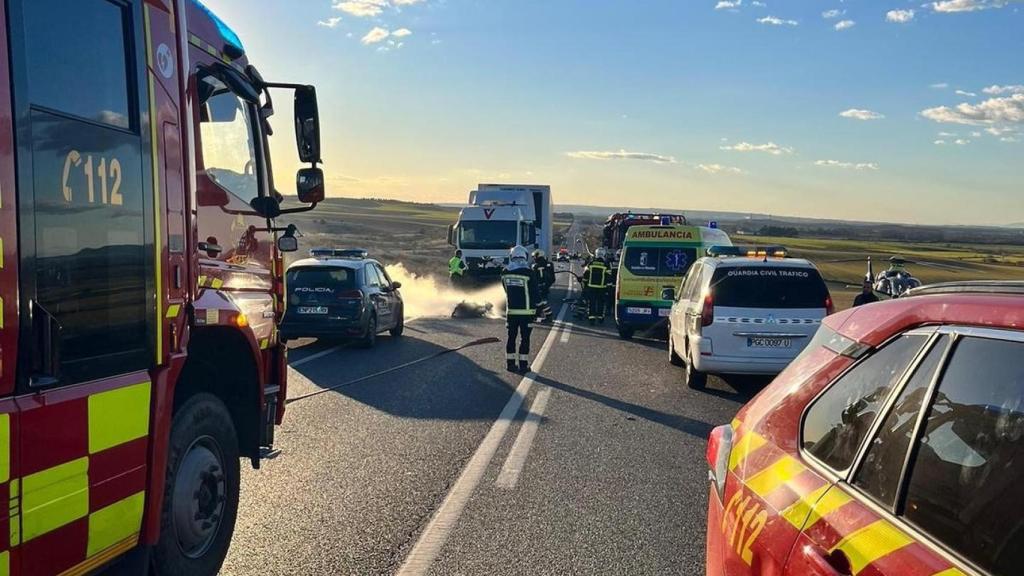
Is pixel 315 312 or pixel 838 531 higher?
pixel 838 531

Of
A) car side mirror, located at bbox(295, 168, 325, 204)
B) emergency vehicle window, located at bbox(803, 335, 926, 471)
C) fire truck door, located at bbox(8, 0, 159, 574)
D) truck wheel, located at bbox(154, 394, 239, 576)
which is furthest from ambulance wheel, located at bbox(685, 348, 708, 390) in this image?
emergency vehicle window, located at bbox(803, 335, 926, 471)

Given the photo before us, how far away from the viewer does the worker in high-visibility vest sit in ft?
88.9

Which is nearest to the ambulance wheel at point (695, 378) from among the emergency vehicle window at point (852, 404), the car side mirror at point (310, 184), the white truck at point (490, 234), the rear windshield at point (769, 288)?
the rear windshield at point (769, 288)

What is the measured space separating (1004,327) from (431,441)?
252 inches

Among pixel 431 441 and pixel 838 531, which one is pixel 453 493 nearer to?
pixel 431 441

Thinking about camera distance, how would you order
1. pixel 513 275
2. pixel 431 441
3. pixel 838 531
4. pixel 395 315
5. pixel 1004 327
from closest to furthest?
1. pixel 1004 327
2. pixel 838 531
3. pixel 431 441
4. pixel 513 275
5. pixel 395 315

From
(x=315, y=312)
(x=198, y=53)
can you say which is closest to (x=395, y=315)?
(x=315, y=312)

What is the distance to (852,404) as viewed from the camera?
246 cm

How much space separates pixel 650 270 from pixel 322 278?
21.2 ft

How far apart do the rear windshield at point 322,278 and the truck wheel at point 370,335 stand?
702 millimetres

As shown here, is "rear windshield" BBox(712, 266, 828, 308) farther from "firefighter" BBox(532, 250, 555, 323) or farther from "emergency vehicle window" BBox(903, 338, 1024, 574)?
"emergency vehicle window" BBox(903, 338, 1024, 574)

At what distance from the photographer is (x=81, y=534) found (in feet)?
10.5

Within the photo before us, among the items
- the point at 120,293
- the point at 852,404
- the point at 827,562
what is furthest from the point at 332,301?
the point at 827,562

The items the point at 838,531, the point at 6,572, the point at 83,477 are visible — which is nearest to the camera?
the point at 838,531
